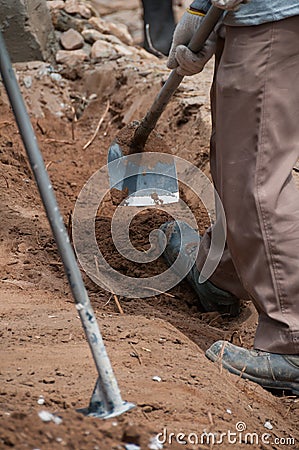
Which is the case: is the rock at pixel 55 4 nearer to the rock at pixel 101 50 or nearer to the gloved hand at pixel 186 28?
the rock at pixel 101 50

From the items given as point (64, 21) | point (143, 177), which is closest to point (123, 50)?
point (64, 21)

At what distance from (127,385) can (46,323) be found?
19.1 inches

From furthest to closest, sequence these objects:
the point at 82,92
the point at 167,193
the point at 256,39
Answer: the point at 82,92
the point at 167,193
the point at 256,39

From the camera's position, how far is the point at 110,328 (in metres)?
2.42

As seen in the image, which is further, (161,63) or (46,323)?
(161,63)

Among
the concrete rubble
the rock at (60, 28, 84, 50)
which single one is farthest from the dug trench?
the rock at (60, 28, 84, 50)

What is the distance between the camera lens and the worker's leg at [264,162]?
2.24m

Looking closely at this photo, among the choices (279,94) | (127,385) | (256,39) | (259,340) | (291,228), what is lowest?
(259,340)

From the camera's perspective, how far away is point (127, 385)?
2021mm

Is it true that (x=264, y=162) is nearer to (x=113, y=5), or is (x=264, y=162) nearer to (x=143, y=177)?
(x=143, y=177)

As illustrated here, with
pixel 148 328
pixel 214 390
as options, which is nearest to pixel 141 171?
pixel 148 328

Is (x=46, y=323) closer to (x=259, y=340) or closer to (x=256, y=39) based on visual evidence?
(x=259, y=340)

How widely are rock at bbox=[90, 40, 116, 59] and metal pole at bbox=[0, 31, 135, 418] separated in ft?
10.2

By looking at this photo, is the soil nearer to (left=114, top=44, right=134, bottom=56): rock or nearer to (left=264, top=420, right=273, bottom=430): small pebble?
(left=264, top=420, right=273, bottom=430): small pebble
